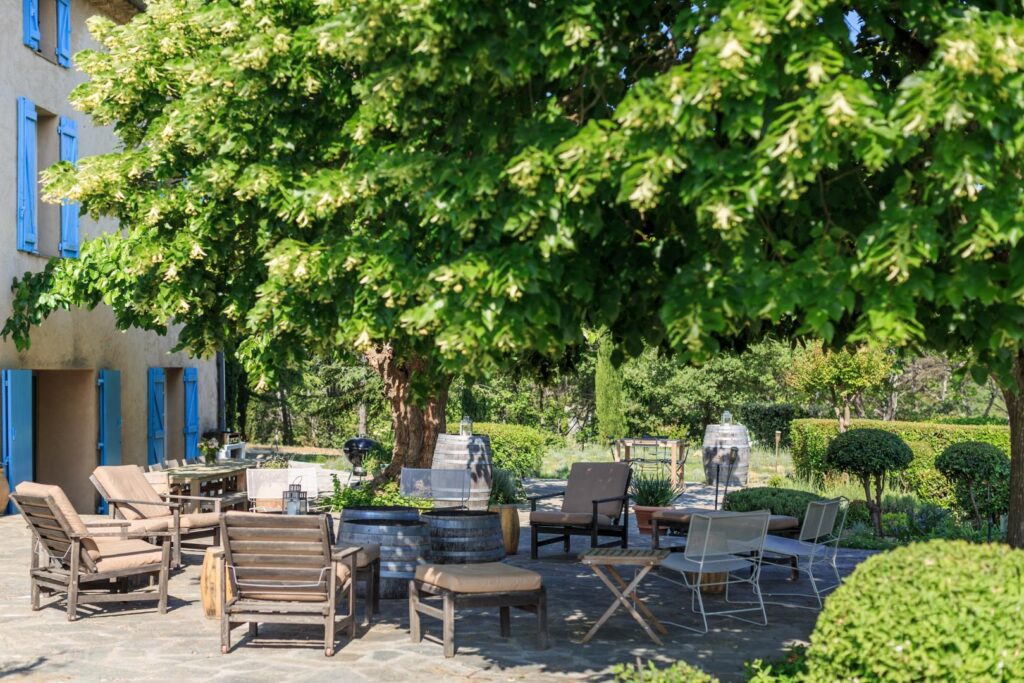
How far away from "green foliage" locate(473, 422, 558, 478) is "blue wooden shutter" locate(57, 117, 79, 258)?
8.55m

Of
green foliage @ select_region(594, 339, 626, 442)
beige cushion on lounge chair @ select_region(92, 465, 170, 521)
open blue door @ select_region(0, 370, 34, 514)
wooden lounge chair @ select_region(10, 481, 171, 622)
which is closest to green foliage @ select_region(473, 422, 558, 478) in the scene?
green foliage @ select_region(594, 339, 626, 442)

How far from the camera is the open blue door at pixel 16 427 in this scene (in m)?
12.1

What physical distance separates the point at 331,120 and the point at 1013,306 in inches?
152

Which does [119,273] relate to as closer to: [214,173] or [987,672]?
[214,173]

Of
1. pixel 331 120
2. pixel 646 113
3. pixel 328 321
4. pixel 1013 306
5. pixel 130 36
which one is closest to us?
pixel 646 113

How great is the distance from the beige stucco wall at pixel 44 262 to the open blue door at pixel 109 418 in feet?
0.53

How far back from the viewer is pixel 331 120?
6.34 m

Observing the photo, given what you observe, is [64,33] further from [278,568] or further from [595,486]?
[278,568]

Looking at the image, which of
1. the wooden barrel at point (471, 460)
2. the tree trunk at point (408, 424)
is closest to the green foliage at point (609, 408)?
the tree trunk at point (408, 424)

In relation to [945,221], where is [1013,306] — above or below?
below

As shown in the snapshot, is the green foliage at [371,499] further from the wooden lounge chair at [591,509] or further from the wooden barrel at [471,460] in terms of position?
the wooden lounge chair at [591,509]

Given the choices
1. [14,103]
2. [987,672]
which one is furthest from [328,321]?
[14,103]

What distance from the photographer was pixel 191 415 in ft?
58.2

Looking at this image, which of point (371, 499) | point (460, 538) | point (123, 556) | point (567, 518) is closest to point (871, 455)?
point (567, 518)
